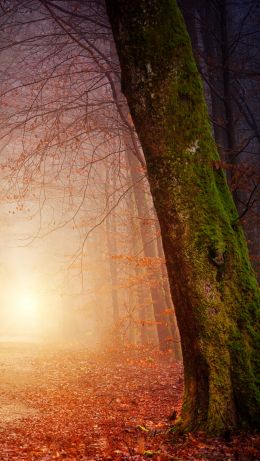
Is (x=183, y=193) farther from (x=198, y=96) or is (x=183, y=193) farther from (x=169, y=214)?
(x=198, y=96)

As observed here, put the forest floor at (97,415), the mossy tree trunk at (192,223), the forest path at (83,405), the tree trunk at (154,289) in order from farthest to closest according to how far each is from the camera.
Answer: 1. the tree trunk at (154,289)
2. the forest path at (83,405)
3. the mossy tree trunk at (192,223)
4. the forest floor at (97,415)

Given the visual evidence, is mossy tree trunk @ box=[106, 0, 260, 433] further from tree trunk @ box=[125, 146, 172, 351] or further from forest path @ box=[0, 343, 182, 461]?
tree trunk @ box=[125, 146, 172, 351]

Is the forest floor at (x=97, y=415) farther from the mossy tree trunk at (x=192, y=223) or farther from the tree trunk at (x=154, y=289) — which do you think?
the tree trunk at (x=154, y=289)

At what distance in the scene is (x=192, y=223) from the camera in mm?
3945

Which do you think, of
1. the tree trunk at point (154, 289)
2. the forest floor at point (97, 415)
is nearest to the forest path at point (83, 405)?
the forest floor at point (97, 415)

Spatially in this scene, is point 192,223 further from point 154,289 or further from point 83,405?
point 154,289

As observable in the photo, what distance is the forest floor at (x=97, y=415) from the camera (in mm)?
3625

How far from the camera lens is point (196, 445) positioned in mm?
3547

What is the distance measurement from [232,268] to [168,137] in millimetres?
1629

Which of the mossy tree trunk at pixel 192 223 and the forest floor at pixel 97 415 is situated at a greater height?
the mossy tree trunk at pixel 192 223

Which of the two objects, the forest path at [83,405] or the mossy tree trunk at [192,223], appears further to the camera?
the forest path at [83,405]

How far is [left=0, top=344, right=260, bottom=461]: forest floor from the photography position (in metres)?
3.62

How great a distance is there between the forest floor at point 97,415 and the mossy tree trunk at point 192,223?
42 cm

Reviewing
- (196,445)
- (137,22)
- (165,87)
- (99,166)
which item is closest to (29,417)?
(196,445)
